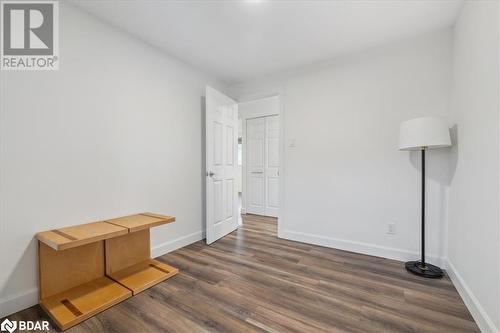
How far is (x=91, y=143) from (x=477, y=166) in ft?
10.1

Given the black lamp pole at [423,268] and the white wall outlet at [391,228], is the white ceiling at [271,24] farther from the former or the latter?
the white wall outlet at [391,228]

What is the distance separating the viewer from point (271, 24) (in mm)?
2123

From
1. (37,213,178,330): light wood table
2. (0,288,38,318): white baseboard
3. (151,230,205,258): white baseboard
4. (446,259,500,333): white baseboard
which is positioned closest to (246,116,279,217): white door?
(151,230,205,258): white baseboard

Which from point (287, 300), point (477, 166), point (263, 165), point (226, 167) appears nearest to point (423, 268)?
point (477, 166)

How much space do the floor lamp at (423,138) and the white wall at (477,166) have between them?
0.39ft

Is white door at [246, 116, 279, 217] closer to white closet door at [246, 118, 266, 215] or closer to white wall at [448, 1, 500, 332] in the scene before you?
white closet door at [246, 118, 266, 215]

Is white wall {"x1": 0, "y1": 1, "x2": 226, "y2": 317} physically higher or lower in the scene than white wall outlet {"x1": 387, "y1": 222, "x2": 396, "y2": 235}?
higher

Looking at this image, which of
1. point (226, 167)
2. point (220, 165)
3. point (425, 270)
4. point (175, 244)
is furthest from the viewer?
point (226, 167)

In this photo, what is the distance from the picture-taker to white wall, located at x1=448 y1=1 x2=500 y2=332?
4.27 feet

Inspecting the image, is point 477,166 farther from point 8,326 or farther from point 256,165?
point 256,165

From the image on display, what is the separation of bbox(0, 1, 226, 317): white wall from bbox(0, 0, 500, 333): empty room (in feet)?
0.04

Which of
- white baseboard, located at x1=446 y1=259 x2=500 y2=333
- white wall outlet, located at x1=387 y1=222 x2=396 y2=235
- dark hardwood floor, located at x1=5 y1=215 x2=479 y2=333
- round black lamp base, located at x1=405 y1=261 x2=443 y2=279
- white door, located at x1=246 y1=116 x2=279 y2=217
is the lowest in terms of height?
dark hardwood floor, located at x1=5 y1=215 x2=479 y2=333

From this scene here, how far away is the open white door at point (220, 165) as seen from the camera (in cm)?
293

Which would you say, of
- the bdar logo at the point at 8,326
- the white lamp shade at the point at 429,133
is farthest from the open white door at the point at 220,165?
the white lamp shade at the point at 429,133
